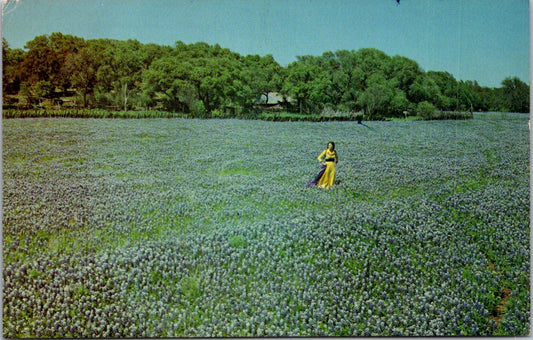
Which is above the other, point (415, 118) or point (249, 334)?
point (415, 118)

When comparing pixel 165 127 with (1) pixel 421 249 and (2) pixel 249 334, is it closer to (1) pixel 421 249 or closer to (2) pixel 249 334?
(2) pixel 249 334

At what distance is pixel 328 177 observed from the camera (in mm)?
4430

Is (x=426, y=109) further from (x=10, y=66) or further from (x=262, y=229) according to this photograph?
(x=10, y=66)

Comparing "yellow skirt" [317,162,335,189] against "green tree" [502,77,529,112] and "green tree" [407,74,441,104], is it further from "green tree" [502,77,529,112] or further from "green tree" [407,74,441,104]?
"green tree" [502,77,529,112]

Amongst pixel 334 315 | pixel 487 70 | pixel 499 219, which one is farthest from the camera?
pixel 487 70

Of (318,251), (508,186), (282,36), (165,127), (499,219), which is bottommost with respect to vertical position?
(318,251)

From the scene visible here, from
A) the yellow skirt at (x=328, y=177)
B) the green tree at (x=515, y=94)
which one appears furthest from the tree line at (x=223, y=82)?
the yellow skirt at (x=328, y=177)

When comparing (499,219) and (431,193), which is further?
(431,193)

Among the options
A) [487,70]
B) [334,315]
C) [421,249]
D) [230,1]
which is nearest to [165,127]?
[230,1]

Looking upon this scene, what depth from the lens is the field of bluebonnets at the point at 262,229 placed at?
3422 mm

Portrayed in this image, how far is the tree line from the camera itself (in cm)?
441

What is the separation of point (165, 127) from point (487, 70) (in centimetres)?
428

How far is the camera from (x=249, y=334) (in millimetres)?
3479

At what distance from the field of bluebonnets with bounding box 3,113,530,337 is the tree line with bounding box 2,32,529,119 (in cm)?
27
